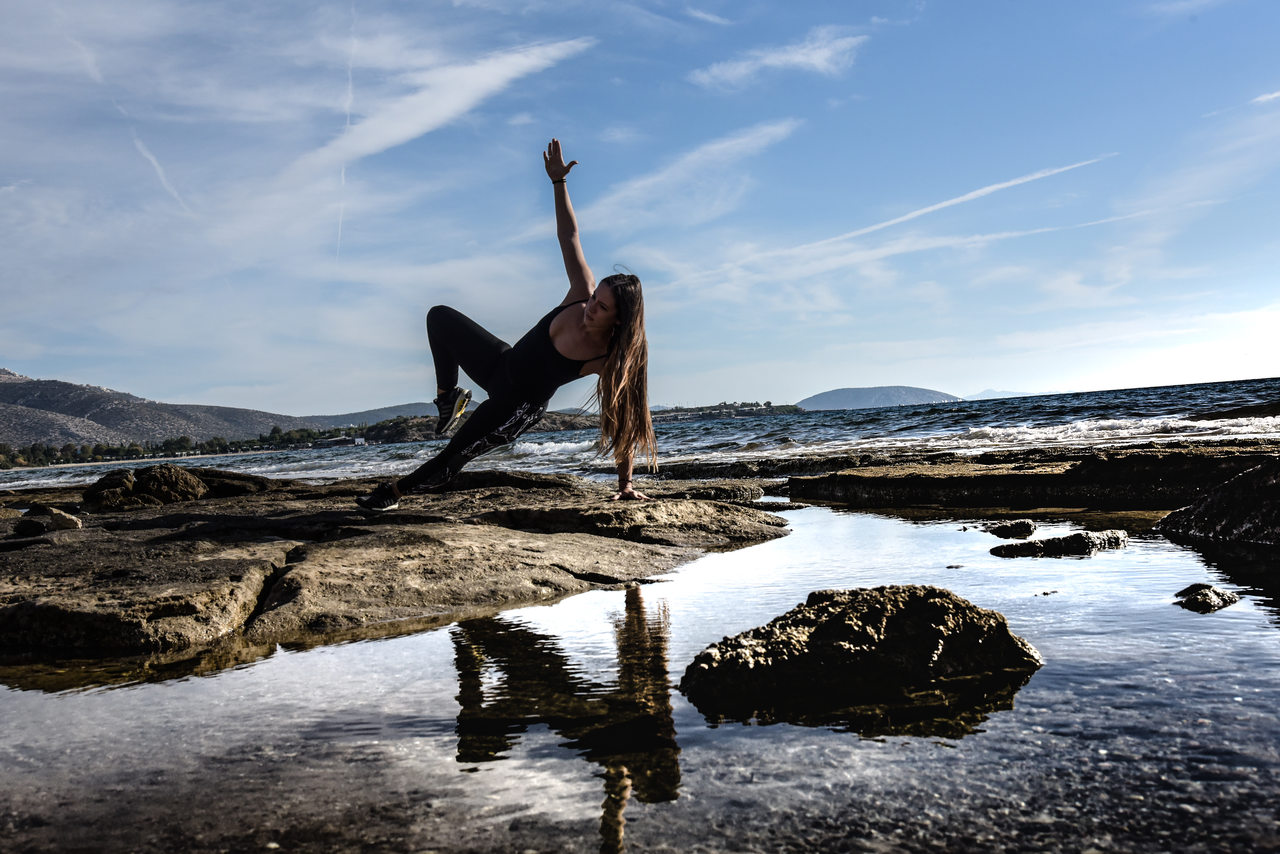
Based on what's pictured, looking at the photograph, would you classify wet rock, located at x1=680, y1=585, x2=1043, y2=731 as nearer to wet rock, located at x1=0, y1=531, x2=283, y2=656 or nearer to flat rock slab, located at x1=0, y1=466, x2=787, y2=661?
flat rock slab, located at x1=0, y1=466, x2=787, y2=661

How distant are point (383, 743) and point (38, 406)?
144067 millimetres

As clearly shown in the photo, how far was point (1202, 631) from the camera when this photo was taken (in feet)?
8.82

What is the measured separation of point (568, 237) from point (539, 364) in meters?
0.83

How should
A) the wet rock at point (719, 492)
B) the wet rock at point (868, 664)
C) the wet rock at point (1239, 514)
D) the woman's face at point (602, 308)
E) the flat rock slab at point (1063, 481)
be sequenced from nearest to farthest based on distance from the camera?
1. the wet rock at point (868, 664)
2. the wet rock at point (1239, 514)
3. the woman's face at point (602, 308)
4. the flat rock slab at point (1063, 481)
5. the wet rock at point (719, 492)

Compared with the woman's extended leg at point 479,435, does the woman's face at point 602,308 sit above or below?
above

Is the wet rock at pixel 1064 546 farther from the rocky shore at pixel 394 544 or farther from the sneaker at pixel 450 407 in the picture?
the sneaker at pixel 450 407

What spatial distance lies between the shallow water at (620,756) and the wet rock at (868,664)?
11 cm

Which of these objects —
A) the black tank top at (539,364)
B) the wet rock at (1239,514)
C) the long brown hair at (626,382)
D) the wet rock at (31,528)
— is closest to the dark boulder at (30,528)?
the wet rock at (31,528)

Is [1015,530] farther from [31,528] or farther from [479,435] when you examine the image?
[31,528]

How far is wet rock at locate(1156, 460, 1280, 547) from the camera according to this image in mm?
4344

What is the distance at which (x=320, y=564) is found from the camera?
13.4 ft

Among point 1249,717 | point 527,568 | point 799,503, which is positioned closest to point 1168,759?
point 1249,717

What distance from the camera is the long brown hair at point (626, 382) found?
189 inches

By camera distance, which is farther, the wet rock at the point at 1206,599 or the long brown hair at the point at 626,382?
the long brown hair at the point at 626,382
